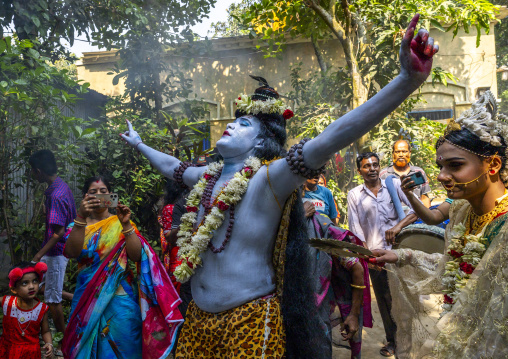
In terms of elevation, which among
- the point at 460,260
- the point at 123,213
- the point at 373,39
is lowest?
the point at 460,260

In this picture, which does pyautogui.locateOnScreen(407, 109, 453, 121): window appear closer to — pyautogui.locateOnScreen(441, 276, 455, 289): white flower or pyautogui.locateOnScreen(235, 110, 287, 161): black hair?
pyautogui.locateOnScreen(235, 110, 287, 161): black hair

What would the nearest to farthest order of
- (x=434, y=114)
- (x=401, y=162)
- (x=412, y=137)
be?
(x=401, y=162)
(x=412, y=137)
(x=434, y=114)

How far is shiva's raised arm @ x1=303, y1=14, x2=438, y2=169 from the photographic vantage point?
1746 mm

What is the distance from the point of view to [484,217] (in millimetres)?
2137

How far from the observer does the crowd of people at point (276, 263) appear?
185 centimetres

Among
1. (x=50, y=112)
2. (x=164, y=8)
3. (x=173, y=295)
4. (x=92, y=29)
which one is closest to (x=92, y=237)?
(x=173, y=295)

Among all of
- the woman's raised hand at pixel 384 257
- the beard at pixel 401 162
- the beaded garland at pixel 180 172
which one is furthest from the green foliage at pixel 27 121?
the beard at pixel 401 162

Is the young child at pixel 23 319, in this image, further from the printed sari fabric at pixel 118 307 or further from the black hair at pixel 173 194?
the black hair at pixel 173 194

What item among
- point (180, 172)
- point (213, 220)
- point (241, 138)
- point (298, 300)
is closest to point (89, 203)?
point (180, 172)

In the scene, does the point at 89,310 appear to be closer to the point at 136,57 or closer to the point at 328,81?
the point at 136,57

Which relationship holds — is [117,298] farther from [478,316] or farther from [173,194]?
[478,316]

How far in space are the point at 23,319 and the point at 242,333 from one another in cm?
244

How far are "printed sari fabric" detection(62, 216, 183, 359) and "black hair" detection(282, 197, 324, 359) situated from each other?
124 cm

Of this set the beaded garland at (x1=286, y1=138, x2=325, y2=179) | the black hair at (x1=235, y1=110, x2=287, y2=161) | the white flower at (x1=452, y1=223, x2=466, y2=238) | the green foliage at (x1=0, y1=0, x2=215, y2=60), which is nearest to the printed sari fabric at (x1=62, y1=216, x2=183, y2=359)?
the black hair at (x1=235, y1=110, x2=287, y2=161)
